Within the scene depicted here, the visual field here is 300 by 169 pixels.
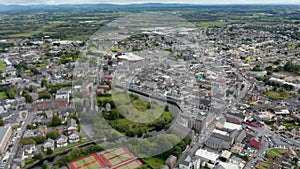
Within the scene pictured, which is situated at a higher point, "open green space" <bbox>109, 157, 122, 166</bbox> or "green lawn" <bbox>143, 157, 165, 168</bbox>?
"open green space" <bbox>109, 157, 122, 166</bbox>

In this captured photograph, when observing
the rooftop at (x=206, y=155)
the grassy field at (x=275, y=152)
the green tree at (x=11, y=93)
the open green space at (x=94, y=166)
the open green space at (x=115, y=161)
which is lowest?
the grassy field at (x=275, y=152)

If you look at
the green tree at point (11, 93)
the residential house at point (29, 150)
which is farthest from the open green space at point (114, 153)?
the green tree at point (11, 93)

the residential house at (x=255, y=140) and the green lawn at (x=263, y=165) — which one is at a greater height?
the residential house at (x=255, y=140)

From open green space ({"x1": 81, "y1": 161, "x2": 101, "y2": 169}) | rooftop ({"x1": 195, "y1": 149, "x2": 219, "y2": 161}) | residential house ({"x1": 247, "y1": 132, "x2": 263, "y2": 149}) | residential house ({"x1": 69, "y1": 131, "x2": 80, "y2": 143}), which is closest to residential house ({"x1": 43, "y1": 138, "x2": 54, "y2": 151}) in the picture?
residential house ({"x1": 69, "y1": 131, "x2": 80, "y2": 143})

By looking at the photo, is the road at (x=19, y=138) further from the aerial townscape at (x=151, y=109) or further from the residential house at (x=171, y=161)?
the residential house at (x=171, y=161)

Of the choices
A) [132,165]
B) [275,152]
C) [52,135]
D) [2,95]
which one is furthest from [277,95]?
[2,95]

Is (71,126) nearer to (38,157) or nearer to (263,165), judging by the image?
(38,157)

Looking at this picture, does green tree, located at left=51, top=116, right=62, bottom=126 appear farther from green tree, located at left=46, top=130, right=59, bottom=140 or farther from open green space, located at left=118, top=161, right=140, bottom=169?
open green space, located at left=118, top=161, right=140, bottom=169
